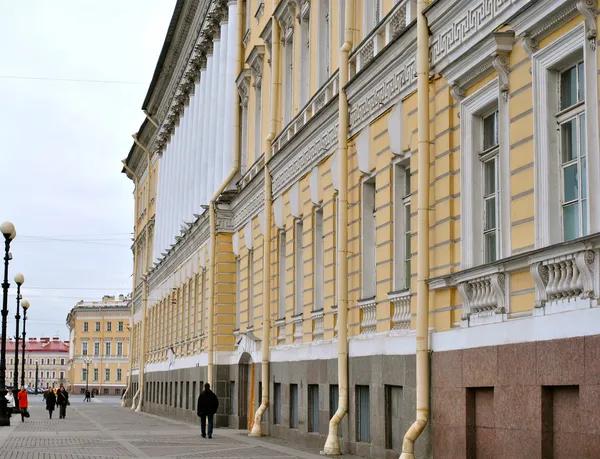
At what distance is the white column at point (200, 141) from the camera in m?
40.4

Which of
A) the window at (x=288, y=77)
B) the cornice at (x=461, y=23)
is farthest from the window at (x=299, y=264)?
the cornice at (x=461, y=23)

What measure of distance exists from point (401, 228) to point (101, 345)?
138 m

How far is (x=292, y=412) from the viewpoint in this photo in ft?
82.6

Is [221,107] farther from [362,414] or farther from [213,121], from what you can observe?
[362,414]

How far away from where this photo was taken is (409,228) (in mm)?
18172

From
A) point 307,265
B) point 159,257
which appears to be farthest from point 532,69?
point 159,257

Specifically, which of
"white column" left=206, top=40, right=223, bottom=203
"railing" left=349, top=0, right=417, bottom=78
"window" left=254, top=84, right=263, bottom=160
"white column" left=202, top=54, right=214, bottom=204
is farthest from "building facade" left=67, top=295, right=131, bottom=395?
"railing" left=349, top=0, right=417, bottom=78

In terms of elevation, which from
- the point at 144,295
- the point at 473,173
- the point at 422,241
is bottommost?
the point at 422,241

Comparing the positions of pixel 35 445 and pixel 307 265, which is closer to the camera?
pixel 307 265

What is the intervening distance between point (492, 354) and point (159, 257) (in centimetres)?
3936

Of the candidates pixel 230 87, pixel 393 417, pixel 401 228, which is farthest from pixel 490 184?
pixel 230 87

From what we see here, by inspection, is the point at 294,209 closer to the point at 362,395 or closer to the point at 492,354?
the point at 362,395

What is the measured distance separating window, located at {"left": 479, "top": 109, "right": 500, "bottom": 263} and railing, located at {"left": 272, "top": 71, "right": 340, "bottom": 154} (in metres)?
6.77

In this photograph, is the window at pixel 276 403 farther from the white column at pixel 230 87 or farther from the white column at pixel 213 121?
the white column at pixel 213 121
